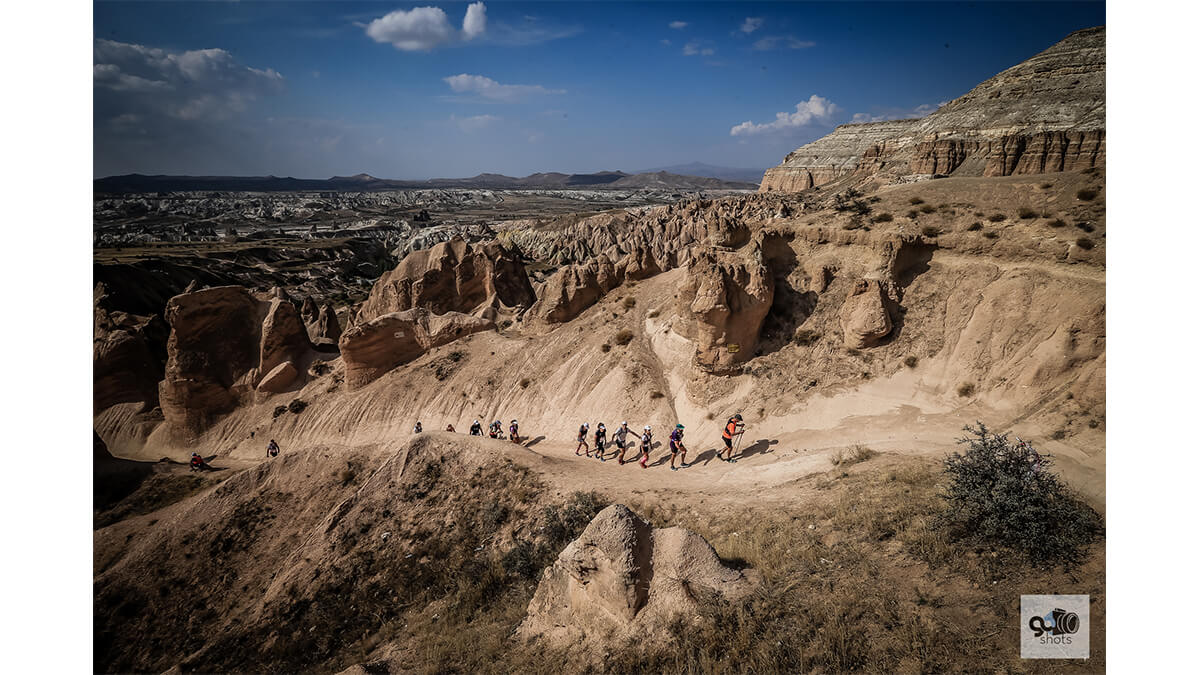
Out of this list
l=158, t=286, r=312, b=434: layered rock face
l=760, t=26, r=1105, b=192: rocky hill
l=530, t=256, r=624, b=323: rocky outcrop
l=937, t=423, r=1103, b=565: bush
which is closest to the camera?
l=937, t=423, r=1103, b=565: bush

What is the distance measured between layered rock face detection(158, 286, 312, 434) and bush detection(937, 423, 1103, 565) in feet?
98.6

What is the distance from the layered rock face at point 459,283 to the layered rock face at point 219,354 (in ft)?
23.1

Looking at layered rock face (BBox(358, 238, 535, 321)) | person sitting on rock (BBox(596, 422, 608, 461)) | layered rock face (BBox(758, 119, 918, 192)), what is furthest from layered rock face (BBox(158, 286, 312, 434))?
layered rock face (BBox(758, 119, 918, 192))

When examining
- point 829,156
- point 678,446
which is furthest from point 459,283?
point 829,156

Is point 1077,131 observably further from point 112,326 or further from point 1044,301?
point 112,326

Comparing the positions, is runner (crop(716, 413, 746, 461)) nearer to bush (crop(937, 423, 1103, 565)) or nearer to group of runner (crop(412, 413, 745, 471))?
group of runner (crop(412, 413, 745, 471))

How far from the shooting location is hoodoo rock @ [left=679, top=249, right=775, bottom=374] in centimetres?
1786

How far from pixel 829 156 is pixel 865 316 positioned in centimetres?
7816

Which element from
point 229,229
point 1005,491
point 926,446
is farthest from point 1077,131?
point 229,229

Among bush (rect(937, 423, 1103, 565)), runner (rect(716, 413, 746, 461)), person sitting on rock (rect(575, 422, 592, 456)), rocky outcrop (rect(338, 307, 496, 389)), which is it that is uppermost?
rocky outcrop (rect(338, 307, 496, 389))

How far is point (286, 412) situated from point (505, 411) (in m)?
12.8

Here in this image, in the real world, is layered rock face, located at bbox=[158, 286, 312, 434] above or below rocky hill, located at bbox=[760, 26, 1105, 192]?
below

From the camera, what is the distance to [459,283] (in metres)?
34.4

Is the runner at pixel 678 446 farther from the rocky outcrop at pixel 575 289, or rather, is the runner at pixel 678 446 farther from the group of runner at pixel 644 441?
the rocky outcrop at pixel 575 289
